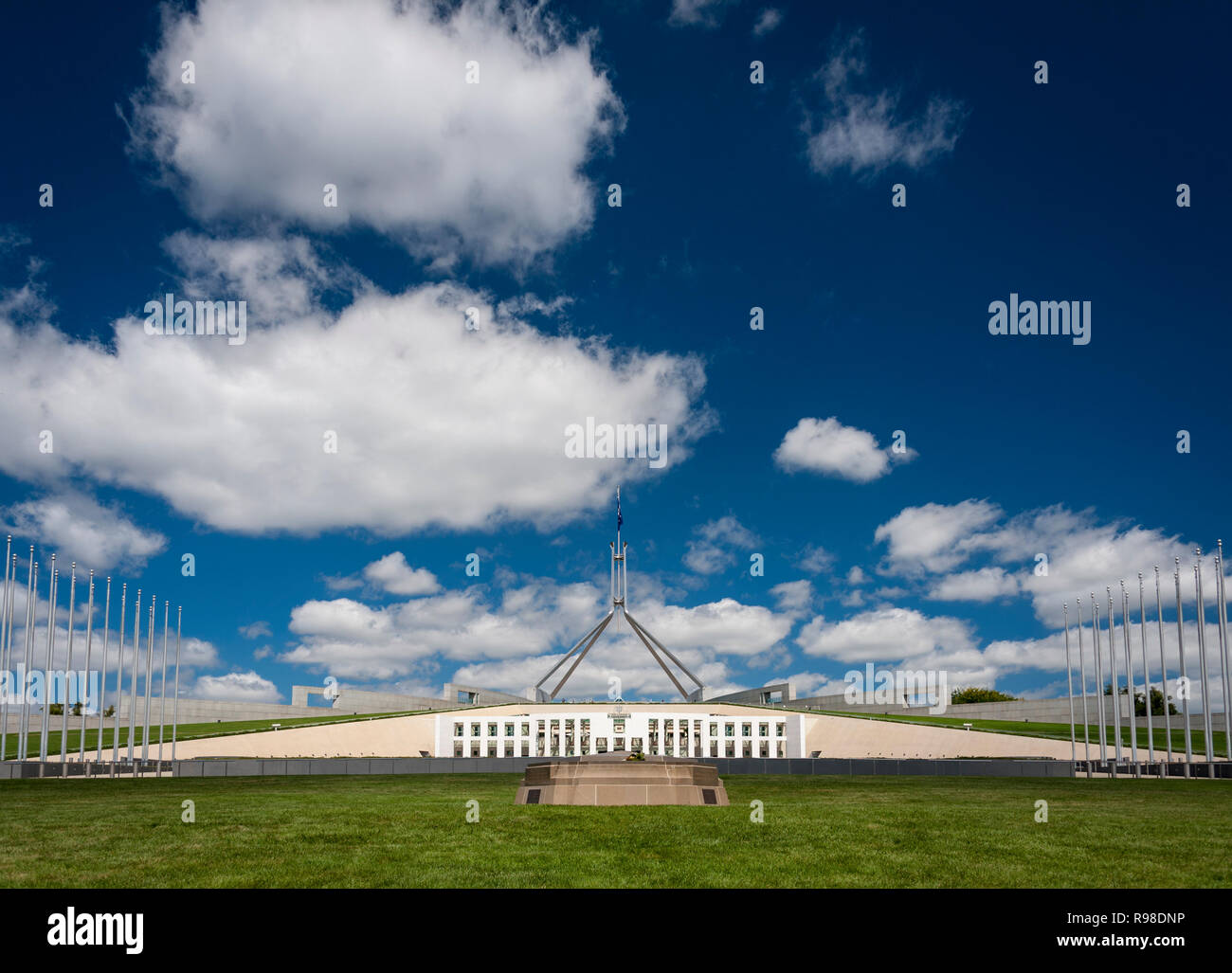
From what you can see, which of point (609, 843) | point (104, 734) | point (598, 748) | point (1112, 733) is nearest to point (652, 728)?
point (598, 748)

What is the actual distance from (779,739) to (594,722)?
43.7 ft

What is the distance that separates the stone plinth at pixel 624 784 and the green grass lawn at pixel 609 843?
89 cm

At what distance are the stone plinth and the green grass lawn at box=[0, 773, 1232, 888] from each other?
35.1 inches

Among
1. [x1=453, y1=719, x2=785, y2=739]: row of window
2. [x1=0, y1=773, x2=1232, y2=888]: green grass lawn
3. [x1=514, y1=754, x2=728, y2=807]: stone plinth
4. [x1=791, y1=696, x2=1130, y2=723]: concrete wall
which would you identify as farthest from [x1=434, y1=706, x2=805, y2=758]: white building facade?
[x1=514, y1=754, x2=728, y2=807]: stone plinth

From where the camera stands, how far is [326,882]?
11656 millimetres

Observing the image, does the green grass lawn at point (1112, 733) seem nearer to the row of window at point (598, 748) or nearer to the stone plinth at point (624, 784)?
the row of window at point (598, 748)

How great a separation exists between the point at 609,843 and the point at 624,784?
20.3ft

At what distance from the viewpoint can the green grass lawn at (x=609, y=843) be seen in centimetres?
1210

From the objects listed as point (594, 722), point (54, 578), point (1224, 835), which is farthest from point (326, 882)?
point (594, 722)

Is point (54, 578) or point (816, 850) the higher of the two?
point (54, 578)

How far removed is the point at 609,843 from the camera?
48.2 feet

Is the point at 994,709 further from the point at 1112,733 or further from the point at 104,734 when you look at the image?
the point at 104,734

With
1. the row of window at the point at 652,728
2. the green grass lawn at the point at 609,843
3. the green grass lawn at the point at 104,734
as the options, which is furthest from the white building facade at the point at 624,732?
the green grass lawn at the point at 609,843
